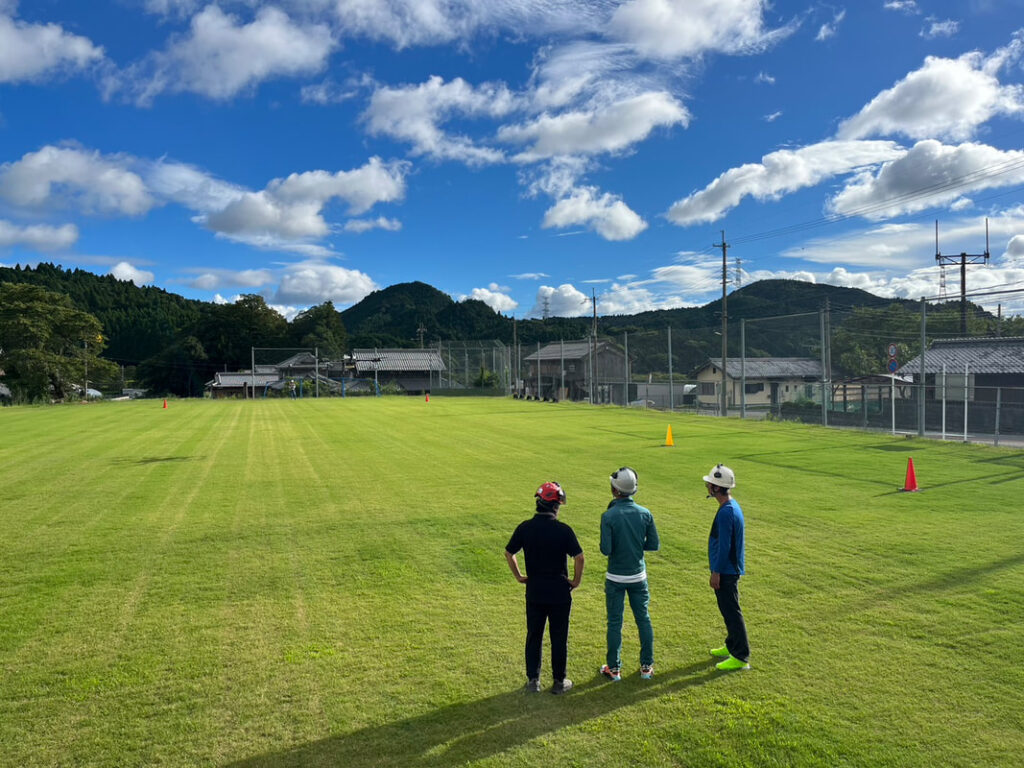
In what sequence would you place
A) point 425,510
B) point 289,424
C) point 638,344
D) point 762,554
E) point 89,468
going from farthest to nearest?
1. point 638,344
2. point 289,424
3. point 89,468
4. point 425,510
5. point 762,554

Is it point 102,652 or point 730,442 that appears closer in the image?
point 102,652

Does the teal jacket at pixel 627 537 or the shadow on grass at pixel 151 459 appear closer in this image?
the teal jacket at pixel 627 537

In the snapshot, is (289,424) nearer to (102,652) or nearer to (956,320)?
(102,652)

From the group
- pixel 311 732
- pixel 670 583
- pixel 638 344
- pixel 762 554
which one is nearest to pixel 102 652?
pixel 311 732

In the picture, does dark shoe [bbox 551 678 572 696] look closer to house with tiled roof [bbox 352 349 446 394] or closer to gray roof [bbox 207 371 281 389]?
house with tiled roof [bbox 352 349 446 394]

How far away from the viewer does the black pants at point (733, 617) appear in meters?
4.84

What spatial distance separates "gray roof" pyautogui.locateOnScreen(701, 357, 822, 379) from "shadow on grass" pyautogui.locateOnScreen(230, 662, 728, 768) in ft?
77.1

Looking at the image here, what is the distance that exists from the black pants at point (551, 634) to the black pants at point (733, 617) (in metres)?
1.23

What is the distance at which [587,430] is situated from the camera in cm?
2380

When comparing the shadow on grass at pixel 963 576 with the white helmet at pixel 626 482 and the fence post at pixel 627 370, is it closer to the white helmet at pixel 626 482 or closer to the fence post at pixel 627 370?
the white helmet at pixel 626 482

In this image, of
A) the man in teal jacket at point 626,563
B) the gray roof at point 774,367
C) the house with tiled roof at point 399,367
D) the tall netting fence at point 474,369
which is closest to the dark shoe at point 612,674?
the man in teal jacket at point 626,563

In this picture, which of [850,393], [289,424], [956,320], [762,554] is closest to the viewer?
[762,554]

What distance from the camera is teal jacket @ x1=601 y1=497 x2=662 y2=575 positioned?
15.1ft

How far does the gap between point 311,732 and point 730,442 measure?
→ 56.2 ft
